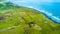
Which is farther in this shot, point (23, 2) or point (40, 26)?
point (23, 2)

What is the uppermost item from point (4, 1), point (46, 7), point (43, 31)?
point (4, 1)

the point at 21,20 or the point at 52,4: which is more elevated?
the point at 52,4

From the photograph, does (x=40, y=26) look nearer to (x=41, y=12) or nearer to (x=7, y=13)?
(x=41, y=12)

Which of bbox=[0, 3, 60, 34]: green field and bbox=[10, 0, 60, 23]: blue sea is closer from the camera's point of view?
bbox=[0, 3, 60, 34]: green field

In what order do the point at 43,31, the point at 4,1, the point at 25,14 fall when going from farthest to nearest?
the point at 4,1 → the point at 25,14 → the point at 43,31

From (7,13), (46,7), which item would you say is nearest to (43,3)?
(46,7)
